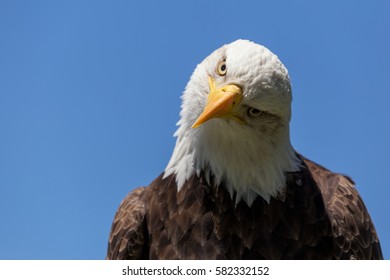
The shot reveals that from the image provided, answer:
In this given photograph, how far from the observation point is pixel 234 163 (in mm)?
6559

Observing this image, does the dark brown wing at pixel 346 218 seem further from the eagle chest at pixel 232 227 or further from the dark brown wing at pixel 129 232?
the dark brown wing at pixel 129 232

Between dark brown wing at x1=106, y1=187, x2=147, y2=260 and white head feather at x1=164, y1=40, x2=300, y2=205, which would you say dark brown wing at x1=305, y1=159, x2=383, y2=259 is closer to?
white head feather at x1=164, y1=40, x2=300, y2=205

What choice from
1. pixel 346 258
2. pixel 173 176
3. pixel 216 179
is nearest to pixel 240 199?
pixel 216 179

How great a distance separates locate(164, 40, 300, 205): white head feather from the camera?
241 inches

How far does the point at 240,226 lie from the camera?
6.71 meters

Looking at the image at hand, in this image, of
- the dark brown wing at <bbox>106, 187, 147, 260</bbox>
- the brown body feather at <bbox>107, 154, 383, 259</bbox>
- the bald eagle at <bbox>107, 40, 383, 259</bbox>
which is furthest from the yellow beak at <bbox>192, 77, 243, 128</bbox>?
the dark brown wing at <bbox>106, 187, 147, 260</bbox>

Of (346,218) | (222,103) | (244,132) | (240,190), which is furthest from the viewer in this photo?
(346,218)

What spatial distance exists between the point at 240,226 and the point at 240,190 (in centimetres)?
35

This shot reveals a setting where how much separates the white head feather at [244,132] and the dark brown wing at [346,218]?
59cm

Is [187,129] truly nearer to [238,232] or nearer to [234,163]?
[234,163]

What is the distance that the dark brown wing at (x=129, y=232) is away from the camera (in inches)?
284

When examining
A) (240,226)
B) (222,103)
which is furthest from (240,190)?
(222,103)

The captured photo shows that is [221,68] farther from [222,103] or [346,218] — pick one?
[346,218]

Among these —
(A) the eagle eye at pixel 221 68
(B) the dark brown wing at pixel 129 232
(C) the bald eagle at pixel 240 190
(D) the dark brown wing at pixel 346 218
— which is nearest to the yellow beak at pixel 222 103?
(C) the bald eagle at pixel 240 190
